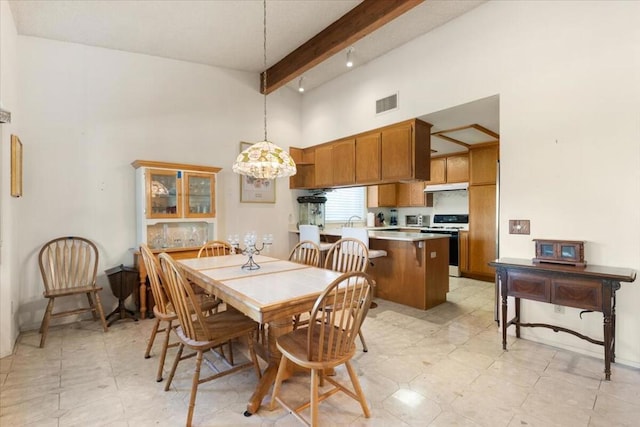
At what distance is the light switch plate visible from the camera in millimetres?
2879

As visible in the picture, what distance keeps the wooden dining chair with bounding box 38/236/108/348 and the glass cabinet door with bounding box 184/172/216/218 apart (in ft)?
3.72

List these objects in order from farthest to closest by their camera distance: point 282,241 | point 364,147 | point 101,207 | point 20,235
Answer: point 282,241 < point 364,147 < point 101,207 < point 20,235

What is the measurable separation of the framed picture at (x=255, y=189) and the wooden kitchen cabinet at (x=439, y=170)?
3.11 m

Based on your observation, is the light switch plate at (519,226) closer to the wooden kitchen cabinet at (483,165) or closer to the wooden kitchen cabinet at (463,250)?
the wooden kitchen cabinet at (483,165)

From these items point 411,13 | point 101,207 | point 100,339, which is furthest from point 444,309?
point 101,207

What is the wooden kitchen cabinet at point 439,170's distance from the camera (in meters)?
5.97

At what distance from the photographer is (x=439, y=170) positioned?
19.9 ft

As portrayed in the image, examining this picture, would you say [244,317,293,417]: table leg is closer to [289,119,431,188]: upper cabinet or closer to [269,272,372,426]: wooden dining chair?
[269,272,372,426]: wooden dining chair

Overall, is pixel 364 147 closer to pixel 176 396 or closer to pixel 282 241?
pixel 282 241

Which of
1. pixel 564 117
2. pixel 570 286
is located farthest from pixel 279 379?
pixel 564 117

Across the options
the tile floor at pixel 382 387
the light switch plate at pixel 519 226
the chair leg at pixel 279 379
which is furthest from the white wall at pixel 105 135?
the light switch plate at pixel 519 226

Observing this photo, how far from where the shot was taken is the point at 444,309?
379 cm

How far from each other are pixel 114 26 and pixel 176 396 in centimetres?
367

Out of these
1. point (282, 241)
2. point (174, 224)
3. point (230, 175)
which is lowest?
point (282, 241)
